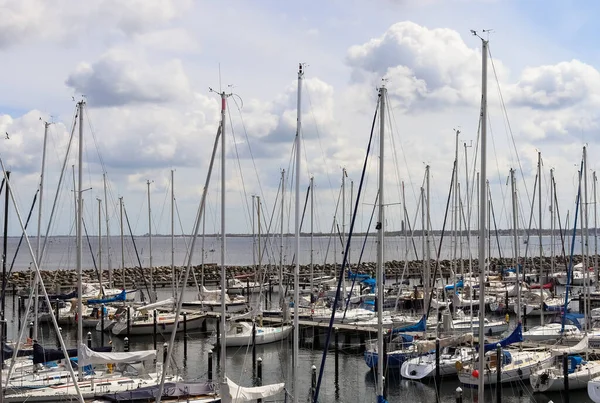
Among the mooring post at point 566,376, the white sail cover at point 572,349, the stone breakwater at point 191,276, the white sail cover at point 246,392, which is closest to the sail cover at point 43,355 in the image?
the white sail cover at point 246,392

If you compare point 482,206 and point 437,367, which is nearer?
point 482,206

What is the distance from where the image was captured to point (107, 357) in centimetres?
3222

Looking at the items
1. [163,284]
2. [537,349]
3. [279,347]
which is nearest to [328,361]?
[279,347]

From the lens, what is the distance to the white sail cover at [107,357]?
31492 mm

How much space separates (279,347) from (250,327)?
2.23m

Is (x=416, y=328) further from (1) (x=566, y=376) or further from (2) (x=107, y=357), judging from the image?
(2) (x=107, y=357)

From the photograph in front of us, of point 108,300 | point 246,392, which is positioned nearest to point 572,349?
point 246,392

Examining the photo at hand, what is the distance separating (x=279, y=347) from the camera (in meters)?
46.6

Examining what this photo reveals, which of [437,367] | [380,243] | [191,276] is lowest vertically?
[437,367]

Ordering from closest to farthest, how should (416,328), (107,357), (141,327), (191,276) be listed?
(107,357)
(416,328)
(141,327)
(191,276)

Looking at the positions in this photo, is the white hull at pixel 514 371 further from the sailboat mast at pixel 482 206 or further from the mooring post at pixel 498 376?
the sailboat mast at pixel 482 206

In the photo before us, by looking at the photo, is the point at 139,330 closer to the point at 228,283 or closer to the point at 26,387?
the point at 26,387

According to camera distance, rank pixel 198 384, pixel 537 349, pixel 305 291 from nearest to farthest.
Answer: pixel 198 384 → pixel 537 349 → pixel 305 291

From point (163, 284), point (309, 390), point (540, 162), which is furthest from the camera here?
point (163, 284)
